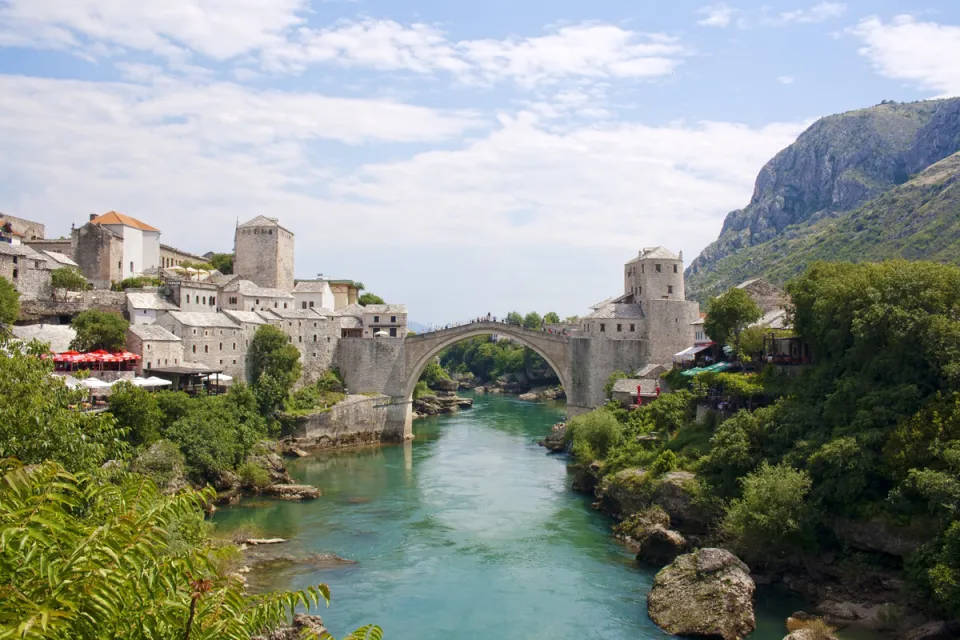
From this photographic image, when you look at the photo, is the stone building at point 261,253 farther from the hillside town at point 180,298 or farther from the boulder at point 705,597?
the boulder at point 705,597

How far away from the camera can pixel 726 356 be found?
33344 millimetres

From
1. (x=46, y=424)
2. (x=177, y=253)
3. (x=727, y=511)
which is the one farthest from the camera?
(x=177, y=253)

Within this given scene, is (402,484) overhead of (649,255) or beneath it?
beneath

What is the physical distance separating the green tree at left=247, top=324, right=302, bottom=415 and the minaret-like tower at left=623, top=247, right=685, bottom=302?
61.0 feet

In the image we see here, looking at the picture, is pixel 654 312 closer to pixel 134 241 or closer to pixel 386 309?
pixel 386 309

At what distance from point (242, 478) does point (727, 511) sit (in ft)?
60.3

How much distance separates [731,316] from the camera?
32219 millimetres

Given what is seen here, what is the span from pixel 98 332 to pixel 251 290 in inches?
456

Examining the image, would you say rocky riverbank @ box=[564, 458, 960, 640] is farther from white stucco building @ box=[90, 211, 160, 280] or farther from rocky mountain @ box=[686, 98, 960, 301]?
rocky mountain @ box=[686, 98, 960, 301]

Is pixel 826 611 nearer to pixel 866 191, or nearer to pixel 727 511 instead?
pixel 727 511

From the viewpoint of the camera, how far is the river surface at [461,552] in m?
18.3

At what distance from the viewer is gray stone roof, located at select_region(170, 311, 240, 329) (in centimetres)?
3831

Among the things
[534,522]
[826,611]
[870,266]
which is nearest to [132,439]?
[534,522]

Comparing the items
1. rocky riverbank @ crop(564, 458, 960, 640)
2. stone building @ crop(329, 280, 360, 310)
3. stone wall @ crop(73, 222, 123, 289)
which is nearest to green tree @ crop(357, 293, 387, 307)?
stone building @ crop(329, 280, 360, 310)
